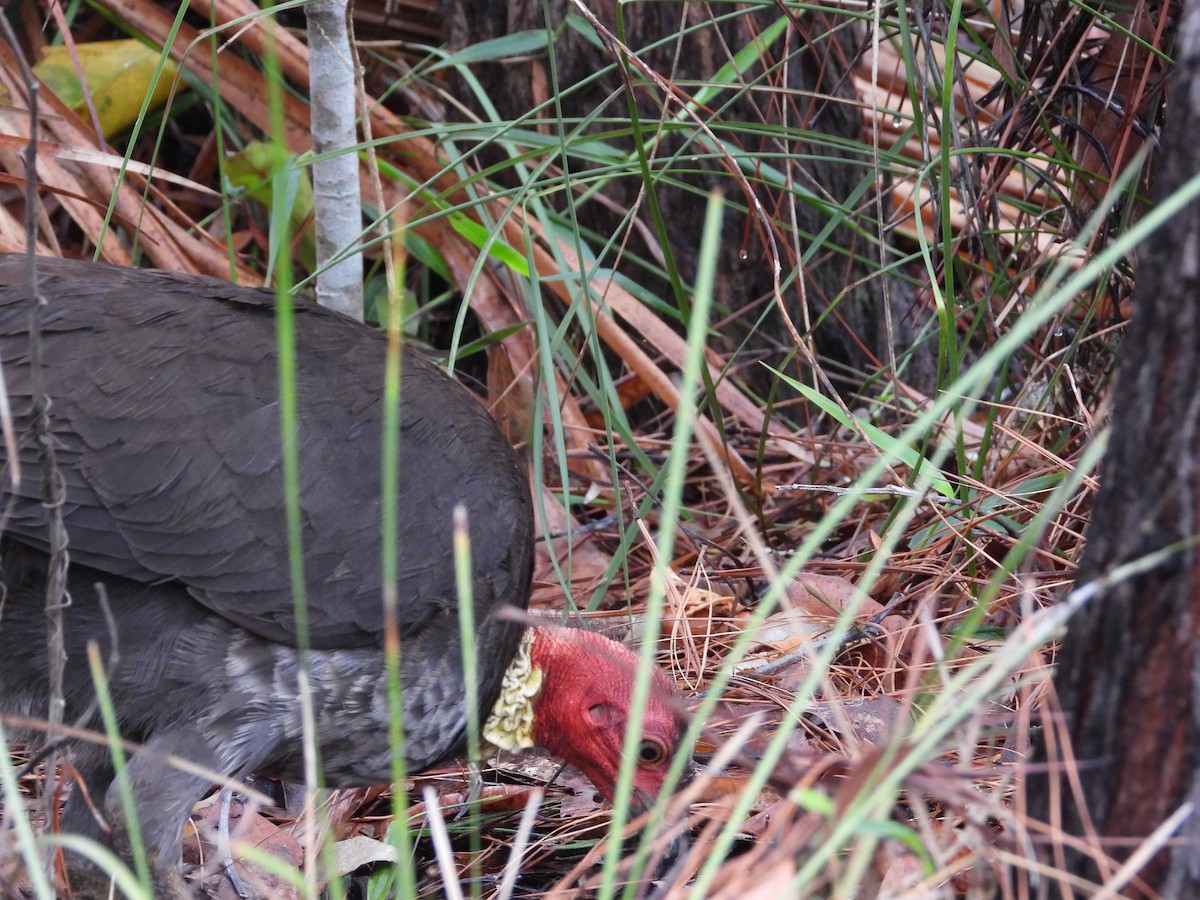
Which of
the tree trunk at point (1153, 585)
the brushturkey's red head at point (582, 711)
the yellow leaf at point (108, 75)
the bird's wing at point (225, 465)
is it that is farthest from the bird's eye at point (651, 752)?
the yellow leaf at point (108, 75)

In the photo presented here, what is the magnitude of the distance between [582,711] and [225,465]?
83cm

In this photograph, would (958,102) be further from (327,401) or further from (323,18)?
(327,401)

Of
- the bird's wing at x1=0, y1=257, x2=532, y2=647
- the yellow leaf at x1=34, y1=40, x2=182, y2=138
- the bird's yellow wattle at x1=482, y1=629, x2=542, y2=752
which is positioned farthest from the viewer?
the yellow leaf at x1=34, y1=40, x2=182, y2=138

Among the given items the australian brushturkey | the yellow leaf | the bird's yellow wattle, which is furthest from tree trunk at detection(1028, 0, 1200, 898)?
the yellow leaf

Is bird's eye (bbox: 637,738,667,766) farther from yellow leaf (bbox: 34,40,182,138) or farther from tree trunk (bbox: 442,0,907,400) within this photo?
yellow leaf (bbox: 34,40,182,138)

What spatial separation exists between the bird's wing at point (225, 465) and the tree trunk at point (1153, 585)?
1.19 m

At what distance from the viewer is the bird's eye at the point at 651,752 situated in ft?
7.63

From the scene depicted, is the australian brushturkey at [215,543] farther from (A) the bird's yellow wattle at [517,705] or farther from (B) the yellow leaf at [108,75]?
(B) the yellow leaf at [108,75]

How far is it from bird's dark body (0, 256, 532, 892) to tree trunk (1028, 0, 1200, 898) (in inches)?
46.6

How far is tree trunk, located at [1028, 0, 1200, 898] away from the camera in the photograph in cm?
119

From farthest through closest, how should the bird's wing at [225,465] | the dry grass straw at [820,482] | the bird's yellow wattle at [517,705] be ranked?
the bird's yellow wattle at [517,705] → the bird's wing at [225,465] → the dry grass straw at [820,482]

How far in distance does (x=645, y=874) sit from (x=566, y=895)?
469mm

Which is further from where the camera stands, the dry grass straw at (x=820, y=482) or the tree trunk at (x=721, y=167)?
the tree trunk at (x=721, y=167)

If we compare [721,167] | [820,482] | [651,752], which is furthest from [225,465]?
[721,167]
